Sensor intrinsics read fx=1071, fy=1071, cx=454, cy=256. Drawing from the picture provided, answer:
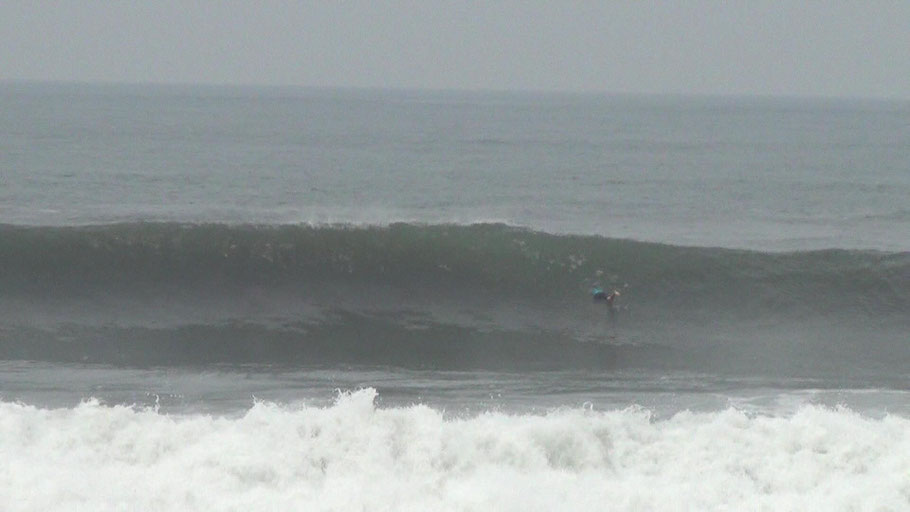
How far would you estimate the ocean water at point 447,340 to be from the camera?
41.4 feet

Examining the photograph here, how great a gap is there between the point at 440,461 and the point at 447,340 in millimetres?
7635

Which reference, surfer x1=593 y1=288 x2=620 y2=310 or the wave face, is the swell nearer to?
the wave face

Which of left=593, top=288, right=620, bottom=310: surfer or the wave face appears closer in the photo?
the wave face

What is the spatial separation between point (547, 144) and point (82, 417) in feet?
177

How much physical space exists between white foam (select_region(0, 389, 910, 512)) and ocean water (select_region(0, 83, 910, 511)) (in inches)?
1.5

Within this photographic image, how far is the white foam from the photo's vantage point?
12.1 meters

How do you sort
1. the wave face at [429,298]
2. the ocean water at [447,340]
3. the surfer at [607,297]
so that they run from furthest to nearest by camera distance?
the surfer at [607,297]
the wave face at [429,298]
the ocean water at [447,340]

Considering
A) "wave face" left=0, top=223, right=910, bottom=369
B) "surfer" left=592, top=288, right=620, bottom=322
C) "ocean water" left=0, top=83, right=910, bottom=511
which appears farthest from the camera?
"surfer" left=592, top=288, right=620, bottom=322

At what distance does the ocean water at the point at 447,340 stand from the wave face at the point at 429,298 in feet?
0.24

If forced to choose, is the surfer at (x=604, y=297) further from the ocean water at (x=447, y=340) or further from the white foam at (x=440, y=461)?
the white foam at (x=440, y=461)

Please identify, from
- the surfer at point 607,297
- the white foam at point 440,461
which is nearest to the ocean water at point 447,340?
the white foam at point 440,461

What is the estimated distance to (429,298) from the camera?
22.8 meters

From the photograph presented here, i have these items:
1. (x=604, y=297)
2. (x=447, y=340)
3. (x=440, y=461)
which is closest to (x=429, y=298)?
(x=447, y=340)

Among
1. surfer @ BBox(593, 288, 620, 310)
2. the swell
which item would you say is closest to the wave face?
the swell
